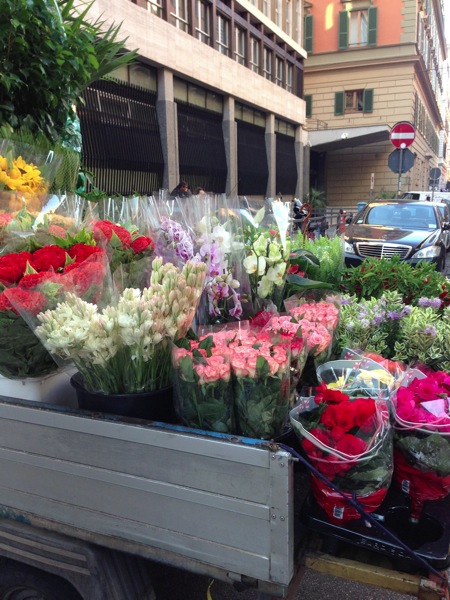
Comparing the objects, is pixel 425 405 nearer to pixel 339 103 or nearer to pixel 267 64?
pixel 267 64

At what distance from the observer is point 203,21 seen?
18297 millimetres

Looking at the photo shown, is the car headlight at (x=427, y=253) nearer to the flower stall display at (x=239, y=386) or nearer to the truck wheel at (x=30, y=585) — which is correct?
the flower stall display at (x=239, y=386)

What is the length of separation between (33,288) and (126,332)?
1.31 feet

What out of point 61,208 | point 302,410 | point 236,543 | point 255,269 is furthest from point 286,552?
point 61,208

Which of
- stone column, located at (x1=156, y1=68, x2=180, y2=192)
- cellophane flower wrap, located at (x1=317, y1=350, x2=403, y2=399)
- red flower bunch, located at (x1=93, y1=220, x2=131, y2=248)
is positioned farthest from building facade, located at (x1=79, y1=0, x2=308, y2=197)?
cellophane flower wrap, located at (x1=317, y1=350, x2=403, y2=399)

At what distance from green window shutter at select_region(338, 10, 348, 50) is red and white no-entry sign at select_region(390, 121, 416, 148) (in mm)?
25190

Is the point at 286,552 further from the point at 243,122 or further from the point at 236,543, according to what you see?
the point at 243,122

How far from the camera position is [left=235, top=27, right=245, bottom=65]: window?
21.3m

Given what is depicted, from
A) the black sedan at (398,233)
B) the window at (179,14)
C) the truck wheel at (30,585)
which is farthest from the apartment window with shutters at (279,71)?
the truck wheel at (30,585)

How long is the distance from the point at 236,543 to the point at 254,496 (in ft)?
0.58

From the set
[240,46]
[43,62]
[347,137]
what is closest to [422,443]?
[43,62]

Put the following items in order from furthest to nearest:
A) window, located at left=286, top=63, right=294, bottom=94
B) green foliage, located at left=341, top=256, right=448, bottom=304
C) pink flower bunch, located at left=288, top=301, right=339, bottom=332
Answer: window, located at left=286, top=63, right=294, bottom=94 < green foliage, located at left=341, top=256, right=448, bottom=304 < pink flower bunch, located at left=288, top=301, right=339, bottom=332

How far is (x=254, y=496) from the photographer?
4.67 feet

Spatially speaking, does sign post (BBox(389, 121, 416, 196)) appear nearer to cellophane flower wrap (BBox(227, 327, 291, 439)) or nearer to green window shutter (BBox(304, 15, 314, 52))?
cellophane flower wrap (BBox(227, 327, 291, 439))
